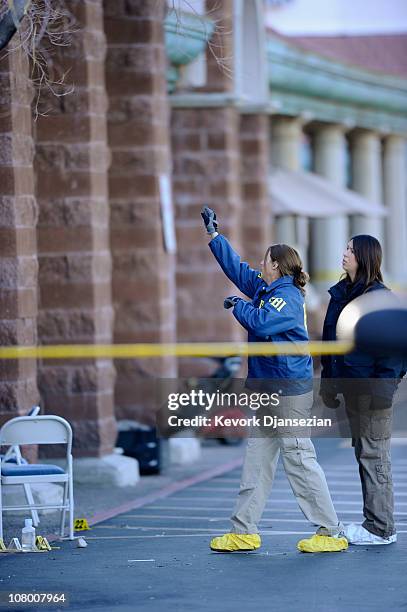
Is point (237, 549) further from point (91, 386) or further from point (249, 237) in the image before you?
point (249, 237)

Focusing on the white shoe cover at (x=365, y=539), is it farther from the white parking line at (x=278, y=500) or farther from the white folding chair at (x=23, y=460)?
the white folding chair at (x=23, y=460)

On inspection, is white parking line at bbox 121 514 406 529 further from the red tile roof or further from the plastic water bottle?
the red tile roof

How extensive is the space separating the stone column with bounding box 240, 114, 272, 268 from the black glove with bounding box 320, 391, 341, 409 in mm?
13366

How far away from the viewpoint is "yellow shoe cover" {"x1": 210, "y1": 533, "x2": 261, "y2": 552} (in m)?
9.72

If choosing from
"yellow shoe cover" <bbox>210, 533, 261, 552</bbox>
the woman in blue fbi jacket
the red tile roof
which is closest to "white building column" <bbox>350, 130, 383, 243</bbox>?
the red tile roof

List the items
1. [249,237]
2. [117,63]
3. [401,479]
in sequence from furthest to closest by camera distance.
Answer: [249,237] < [117,63] < [401,479]

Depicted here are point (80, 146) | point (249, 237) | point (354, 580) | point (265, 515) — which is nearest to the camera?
point (354, 580)

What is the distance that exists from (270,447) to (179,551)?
910 millimetres

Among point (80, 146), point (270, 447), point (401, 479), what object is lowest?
point (401, 479)

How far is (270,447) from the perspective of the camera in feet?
31.8

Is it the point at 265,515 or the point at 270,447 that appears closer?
the point at 270,447

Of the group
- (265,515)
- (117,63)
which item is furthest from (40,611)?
(117,63)

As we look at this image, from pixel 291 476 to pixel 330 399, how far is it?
643 millimetres

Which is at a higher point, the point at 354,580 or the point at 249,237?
the point at 249,237
